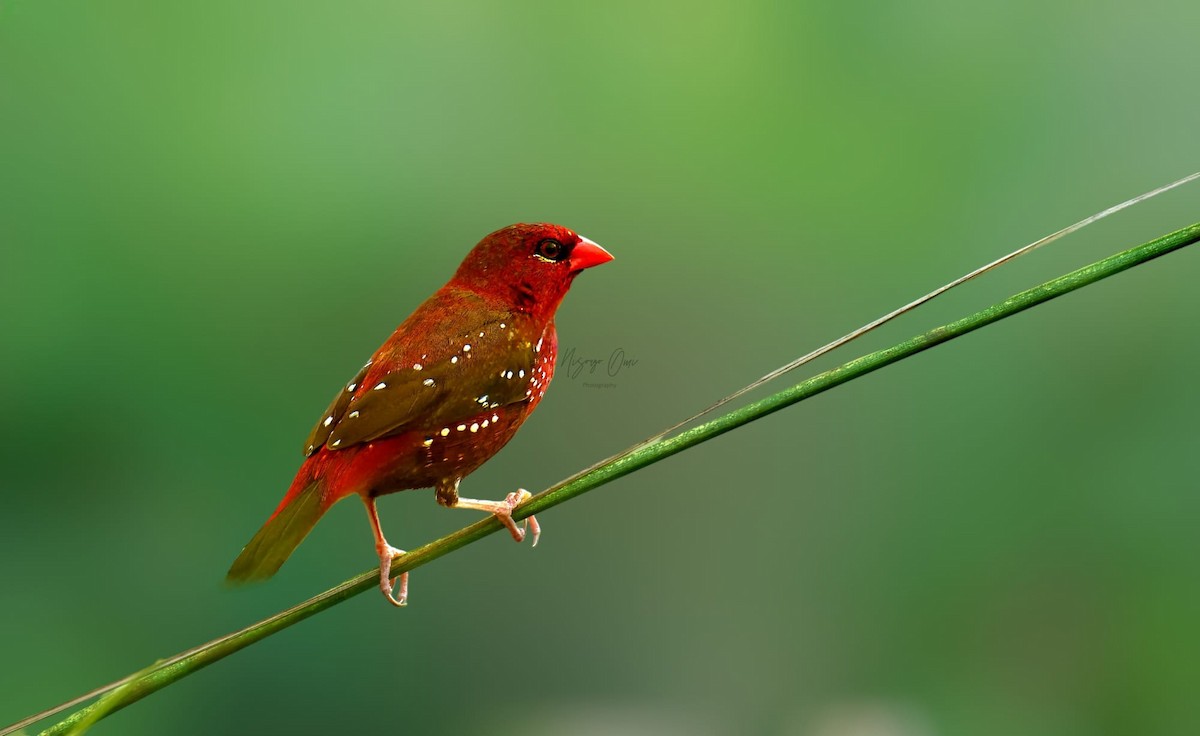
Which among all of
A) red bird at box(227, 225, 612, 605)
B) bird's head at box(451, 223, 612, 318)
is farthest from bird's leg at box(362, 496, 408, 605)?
bird's head at box(451, 223, 612, 318)

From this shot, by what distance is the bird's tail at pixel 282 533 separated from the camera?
2.79 feet

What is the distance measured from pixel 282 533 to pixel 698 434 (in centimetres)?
39

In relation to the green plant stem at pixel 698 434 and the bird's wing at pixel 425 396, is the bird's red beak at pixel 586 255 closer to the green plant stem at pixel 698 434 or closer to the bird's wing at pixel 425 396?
the bird's wing at pixel 425 396

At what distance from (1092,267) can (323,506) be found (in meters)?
0.68

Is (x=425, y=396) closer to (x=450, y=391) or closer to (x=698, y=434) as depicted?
(x=450, y=391)

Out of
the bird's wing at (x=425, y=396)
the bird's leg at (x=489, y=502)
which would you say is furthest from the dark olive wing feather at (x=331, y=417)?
the bird's leg at (x=489, y=502)

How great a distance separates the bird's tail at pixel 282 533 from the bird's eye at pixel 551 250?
334mm

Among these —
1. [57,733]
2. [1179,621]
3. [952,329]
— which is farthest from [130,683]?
[1179,621]

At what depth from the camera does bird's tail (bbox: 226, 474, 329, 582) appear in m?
0.85

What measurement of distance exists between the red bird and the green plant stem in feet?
0.44

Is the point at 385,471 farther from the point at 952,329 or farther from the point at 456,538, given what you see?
the point at 952,329

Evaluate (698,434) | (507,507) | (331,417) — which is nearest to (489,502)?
(507,507)

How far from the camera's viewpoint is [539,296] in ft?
3.55

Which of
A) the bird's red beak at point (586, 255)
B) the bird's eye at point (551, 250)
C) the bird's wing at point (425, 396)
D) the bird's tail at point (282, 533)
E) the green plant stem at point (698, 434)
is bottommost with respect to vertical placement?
the green plant stem at point (698, 434)
